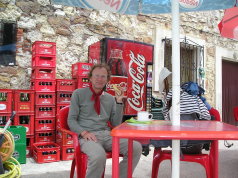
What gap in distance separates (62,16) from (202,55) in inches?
154

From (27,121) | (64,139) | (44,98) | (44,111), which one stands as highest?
(44,98)

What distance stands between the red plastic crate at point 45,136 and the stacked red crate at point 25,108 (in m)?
0.13

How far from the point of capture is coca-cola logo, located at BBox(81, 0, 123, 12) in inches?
98.5

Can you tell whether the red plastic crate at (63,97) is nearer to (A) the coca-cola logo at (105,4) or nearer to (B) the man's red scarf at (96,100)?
(B) the man's red scarf at (96,100)

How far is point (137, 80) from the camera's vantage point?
185 inches

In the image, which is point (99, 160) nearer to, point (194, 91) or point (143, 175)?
point (194, 91)

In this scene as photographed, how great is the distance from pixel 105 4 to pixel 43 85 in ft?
6.64

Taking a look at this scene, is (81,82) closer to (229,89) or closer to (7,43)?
Answer: (7,43)

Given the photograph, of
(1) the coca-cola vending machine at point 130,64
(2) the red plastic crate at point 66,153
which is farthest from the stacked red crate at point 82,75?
(2) the red plastic crate at point 66,153

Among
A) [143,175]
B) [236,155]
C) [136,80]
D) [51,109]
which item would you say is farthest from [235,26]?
[51,109]

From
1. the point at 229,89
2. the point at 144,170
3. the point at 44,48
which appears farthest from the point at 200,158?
the point at 229,89

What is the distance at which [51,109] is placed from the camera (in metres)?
4.18

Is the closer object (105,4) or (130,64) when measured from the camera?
(105,4)

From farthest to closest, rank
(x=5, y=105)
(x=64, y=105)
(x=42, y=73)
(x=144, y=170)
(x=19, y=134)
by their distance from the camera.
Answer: (x=64, y=105) → (x=42, y=73) → (x=5, y=105) → (x=19, y=134) → (x=144, y=170)
